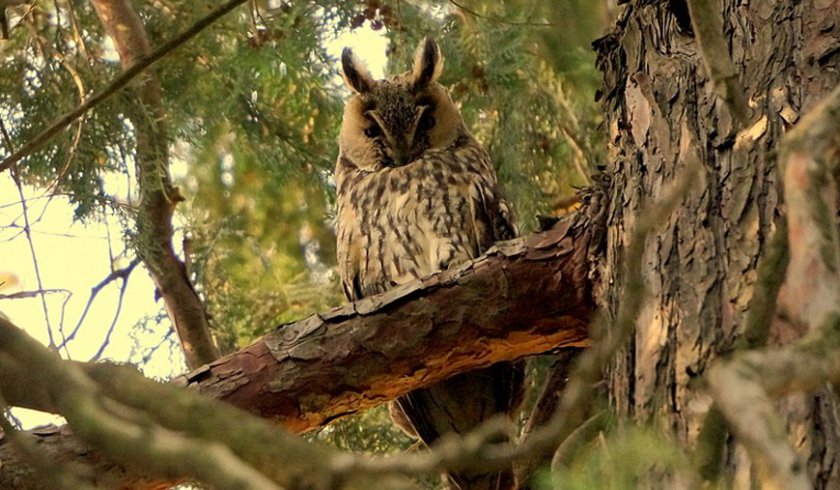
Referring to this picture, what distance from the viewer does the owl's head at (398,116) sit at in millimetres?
3775

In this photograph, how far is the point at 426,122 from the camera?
150 inches

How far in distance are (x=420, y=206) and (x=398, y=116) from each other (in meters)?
0.41

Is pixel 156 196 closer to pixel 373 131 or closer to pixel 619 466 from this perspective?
pixel 373 131

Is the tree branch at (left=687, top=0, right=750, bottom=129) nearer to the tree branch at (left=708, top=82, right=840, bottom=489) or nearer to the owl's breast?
the tree branch at (left=708, top=82, right=840, bottom=489)

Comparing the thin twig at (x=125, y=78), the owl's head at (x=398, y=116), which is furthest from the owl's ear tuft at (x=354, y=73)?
the thin twig at (x=125, y=78)

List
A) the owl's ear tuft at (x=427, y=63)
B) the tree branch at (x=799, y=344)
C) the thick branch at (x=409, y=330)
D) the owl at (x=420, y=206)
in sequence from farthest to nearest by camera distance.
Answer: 1. the owl's ear tuft at (x=427, y=63)
2. the owl at (x=420, y=206)
3. the thick branch at (x=409, y=330)
4. the tree branch at (x=799, y=344)

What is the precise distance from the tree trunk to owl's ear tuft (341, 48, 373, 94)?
56.5 inches

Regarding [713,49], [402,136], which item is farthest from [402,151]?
[713,49]

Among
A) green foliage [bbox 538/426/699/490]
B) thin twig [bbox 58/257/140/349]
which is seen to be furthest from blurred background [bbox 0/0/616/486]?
green foliage [bbox 538/426/699/490]

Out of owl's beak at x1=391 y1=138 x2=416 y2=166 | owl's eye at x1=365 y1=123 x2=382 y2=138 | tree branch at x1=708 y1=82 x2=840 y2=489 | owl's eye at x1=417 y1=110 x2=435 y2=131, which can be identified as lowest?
tree branch at x1=708 y1=82 x2=840 y2=489

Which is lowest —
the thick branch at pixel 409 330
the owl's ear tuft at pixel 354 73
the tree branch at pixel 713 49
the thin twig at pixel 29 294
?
the thick branch at pixel 409 330

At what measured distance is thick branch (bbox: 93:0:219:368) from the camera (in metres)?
3.39

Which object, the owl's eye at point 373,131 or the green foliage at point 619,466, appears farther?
the owl's eye at point 373,131

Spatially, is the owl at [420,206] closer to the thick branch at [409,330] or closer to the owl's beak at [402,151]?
the owl's beak at [402,151]
